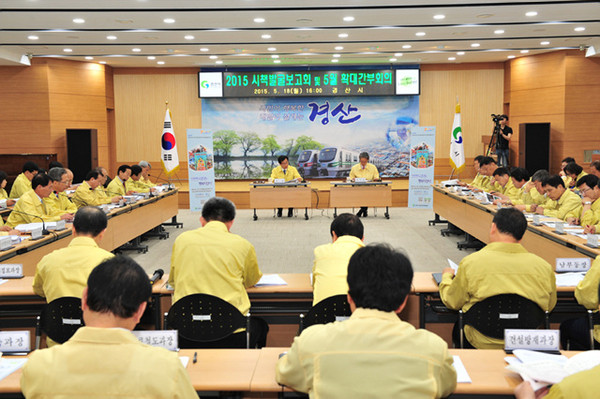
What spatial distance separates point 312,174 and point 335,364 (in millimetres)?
12591

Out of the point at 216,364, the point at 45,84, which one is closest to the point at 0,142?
the point at 45,84

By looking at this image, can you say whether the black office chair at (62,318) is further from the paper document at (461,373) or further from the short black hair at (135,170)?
the short black hair at (135,170)

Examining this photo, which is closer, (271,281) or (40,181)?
(271,281)

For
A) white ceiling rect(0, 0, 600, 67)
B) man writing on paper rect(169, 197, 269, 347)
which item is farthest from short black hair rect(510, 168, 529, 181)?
man writing on paper rect(169, 197, 269, 347)

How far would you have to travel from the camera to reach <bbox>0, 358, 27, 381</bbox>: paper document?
2189 millimetres

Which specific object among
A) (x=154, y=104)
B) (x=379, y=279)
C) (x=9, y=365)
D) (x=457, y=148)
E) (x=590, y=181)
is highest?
(x=154, y=104)

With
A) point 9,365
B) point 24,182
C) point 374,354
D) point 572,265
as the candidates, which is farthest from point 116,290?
point 24,182

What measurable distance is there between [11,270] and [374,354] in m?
3.17

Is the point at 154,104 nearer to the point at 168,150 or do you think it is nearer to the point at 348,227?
the point at 168,150

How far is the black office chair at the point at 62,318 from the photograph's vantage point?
2855 millimetres

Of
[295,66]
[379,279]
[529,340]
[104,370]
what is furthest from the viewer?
[295,66]

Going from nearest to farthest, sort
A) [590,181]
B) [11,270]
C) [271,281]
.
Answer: [271,281], [11,270], [590,181]

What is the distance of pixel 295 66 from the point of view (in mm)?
13570

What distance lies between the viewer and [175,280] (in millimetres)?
3240
